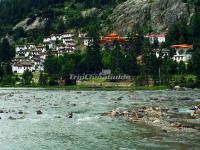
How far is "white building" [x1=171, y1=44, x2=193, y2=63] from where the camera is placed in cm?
18018

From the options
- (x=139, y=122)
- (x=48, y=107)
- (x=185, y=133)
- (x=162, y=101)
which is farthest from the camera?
(x=162, y=101)

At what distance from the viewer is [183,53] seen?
17962cm

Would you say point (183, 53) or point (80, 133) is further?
point (183, 53)

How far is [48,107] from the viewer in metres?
89.0

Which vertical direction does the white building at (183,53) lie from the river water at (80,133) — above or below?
above

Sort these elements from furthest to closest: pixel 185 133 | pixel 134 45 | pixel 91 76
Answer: pixel 134 45 → pixel 91 76 → pixel 185 133

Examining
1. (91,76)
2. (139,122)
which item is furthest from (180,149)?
(91,76)

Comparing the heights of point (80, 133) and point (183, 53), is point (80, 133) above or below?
below

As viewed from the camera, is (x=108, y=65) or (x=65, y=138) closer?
(x=65, y=138)

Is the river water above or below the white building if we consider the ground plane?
below

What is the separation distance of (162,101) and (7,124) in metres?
37.6

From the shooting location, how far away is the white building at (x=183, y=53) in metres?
180

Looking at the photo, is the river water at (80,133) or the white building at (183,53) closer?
the river water at (80,133)

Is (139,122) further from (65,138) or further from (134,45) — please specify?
(134,45)
